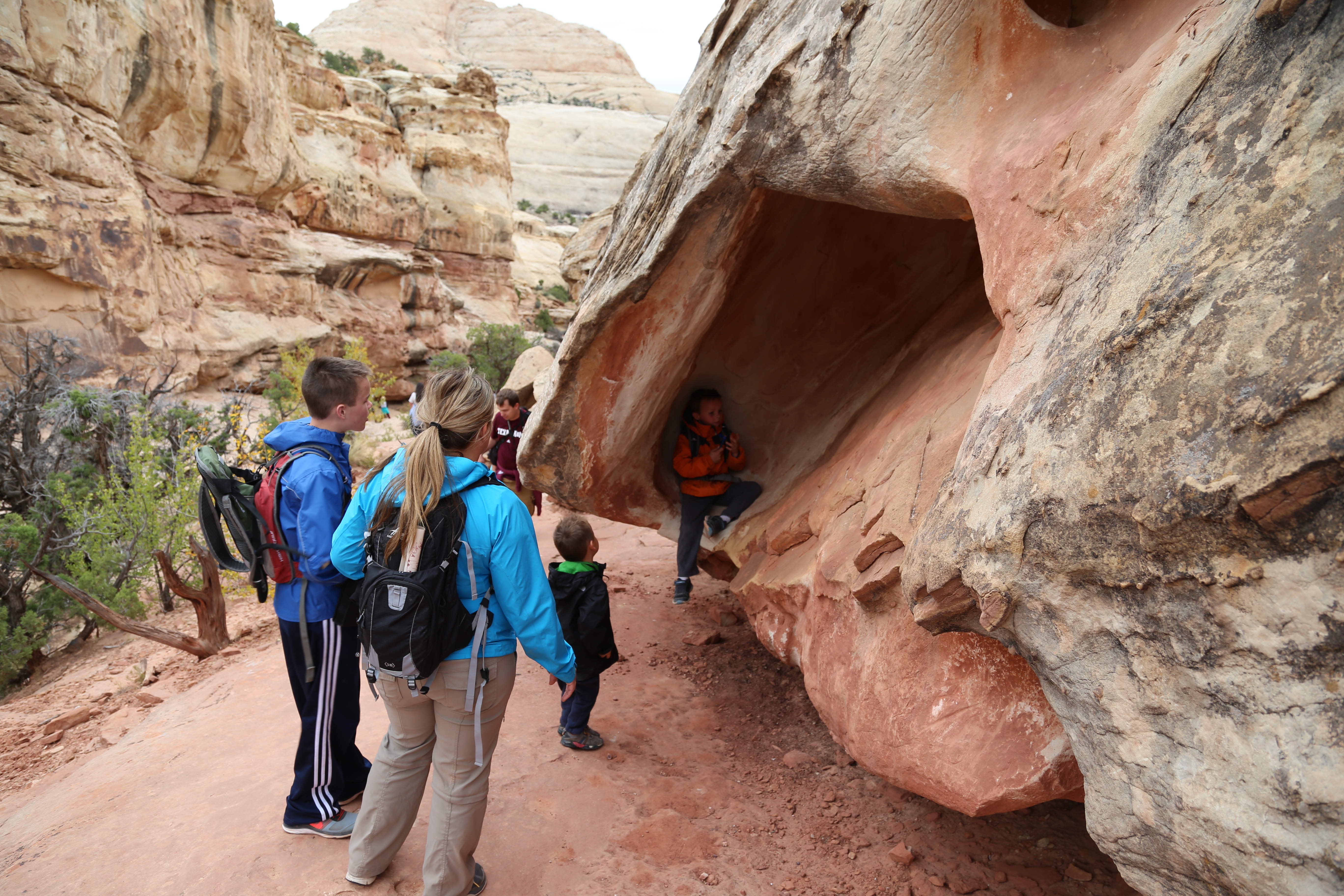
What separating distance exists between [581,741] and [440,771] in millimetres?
1260

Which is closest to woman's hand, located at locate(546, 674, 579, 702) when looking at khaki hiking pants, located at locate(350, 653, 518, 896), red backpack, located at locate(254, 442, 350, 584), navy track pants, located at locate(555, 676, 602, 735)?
navy track pants, located at locate(555, 676, 602, 735)

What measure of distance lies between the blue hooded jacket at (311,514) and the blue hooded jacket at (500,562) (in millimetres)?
284

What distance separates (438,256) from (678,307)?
18.3 m

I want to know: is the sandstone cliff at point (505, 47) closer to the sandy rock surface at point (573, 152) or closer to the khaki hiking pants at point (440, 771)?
the sandy rock surface at point (573, 152)

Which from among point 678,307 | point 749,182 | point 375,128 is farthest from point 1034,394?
point 375,128

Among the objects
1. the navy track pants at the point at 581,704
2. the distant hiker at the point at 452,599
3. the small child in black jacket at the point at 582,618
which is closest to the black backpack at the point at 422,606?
the distant hiker at the point at 452,599

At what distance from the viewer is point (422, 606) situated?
2031mm

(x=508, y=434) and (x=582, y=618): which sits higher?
(x=508, y=434)

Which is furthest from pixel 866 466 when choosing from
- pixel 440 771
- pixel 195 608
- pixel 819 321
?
pixel 195 608

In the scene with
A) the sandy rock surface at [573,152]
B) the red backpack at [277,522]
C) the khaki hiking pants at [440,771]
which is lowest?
the khaki hiking pants at [440,771]

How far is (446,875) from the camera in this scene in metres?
2.27

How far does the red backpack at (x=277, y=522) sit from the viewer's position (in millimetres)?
2543

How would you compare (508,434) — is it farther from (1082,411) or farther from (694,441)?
(1082,411)

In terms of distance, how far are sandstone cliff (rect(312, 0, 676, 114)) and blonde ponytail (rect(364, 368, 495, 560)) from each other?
73.8m
